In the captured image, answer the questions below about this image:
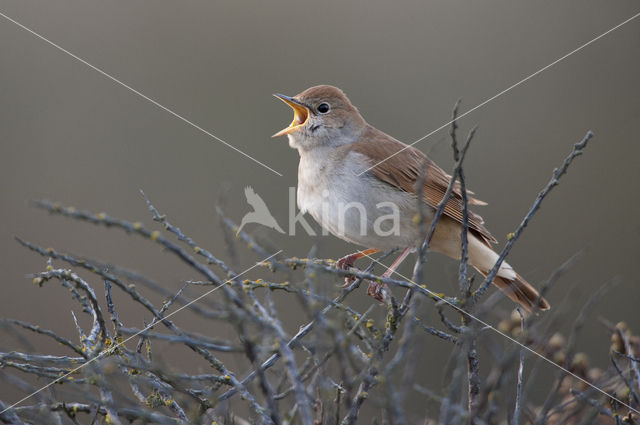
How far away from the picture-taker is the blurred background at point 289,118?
7.56 meters

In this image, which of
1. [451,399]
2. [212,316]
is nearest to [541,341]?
[451,399]

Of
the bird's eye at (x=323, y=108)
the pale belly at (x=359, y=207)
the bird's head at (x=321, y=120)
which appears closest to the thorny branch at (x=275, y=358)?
the pale belly at (x=359, y=207)

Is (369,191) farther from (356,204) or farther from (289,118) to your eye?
(289,118)

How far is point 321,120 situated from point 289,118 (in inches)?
165

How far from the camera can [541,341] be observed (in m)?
1.90

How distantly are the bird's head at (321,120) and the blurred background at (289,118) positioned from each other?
2473 millimetres

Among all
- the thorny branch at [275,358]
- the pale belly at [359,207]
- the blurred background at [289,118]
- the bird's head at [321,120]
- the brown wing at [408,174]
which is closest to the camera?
the thorny branch at [275,358]

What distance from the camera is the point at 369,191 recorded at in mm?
4168

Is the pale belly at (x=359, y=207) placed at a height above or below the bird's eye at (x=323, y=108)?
below

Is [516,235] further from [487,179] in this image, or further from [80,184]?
[80,184]

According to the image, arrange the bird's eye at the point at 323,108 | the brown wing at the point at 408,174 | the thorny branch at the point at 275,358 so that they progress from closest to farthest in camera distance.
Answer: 1. the thorny branch at the point at 275,358
2. the brown wing at the point at 408,174
3. the bird's eye at the point at 323,108

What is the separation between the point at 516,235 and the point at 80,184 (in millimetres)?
6760

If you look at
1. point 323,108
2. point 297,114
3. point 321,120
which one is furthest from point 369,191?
point 297,114

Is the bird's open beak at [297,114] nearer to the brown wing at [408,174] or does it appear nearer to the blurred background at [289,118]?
the brown wing at [408,174]
